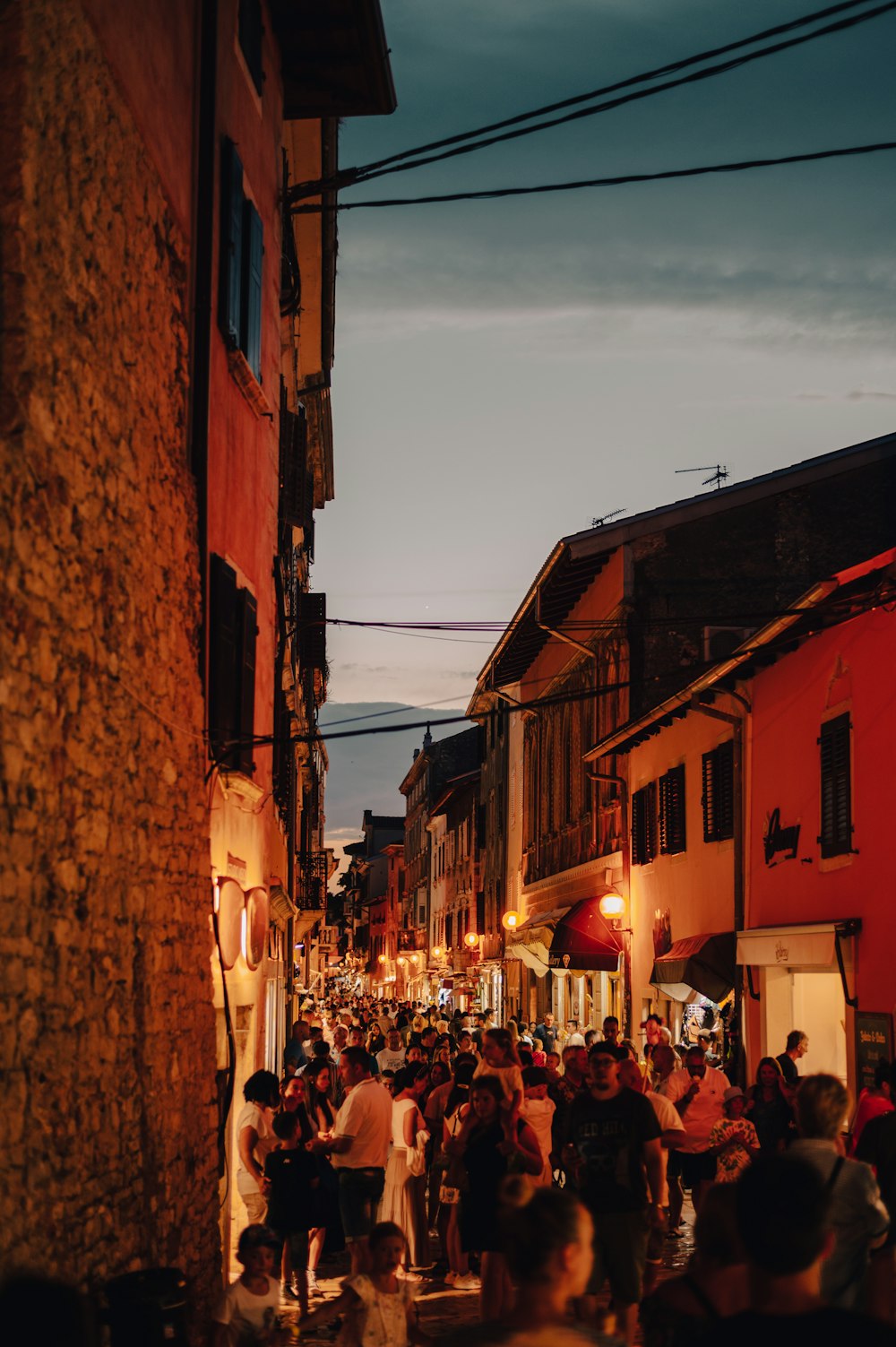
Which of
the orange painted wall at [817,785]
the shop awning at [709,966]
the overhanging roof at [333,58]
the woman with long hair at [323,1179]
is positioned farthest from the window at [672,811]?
the overhanging roof at [333,58]

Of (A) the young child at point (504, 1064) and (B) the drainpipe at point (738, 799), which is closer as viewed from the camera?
(A) the young child at point (504, 1064)

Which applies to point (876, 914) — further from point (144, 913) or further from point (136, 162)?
point (136, 162)

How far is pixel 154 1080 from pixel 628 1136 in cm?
287

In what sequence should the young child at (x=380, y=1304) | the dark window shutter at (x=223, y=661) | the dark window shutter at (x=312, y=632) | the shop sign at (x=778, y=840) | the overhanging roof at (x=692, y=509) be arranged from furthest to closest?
the dark window shutter at (x=312, y=632) < the overhanging roof at (x=692, y=509) < the shop sign at (x=778, y=840) < the dark window shutter at (x=223, y=661) < the young child at (x=380, y=1304)

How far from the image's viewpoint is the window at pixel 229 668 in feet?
40.9

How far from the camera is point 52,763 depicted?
768cm

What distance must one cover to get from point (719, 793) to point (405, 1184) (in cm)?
908

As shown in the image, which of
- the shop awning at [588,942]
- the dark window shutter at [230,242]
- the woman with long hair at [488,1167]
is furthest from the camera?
the shop awning at [588,942]

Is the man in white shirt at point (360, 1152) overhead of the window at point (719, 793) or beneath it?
beneath

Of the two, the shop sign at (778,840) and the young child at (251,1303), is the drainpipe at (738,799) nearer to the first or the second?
the shop sign at (778,840)

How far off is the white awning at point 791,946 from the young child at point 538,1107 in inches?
148

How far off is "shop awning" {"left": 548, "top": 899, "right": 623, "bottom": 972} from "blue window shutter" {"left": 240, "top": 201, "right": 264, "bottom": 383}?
50.7 ft

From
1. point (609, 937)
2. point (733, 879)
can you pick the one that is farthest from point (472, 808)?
point (733, 879)

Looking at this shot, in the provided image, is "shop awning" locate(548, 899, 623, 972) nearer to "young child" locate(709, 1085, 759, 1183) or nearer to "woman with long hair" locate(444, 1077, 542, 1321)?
"young child" locate(709, 1085, 759, 1183)
